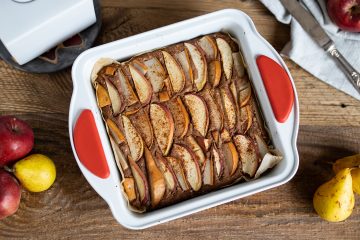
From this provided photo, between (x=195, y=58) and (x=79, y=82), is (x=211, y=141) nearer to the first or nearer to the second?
(x=195, y=58)

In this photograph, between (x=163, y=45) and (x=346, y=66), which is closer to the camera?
(x=163, y=45)

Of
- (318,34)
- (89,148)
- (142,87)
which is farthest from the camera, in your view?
(318,34)

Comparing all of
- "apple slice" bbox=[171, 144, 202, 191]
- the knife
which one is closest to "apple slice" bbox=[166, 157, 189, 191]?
"apple slice" bbox=[171, 144, 202, 191]

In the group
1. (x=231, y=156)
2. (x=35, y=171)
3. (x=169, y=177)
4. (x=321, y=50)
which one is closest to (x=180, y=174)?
(x=169, y=177)

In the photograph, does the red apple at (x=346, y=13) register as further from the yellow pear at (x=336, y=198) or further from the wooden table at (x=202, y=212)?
the yellow pear at (x=336, y=198)

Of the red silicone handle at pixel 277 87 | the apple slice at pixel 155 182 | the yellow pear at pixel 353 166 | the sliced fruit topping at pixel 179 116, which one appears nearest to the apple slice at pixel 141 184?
the apple slice at pixel 155 182

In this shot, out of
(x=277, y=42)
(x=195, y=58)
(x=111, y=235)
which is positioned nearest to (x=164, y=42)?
(x=195, y=58)

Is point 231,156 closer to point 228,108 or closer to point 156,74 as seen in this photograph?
point 228,108

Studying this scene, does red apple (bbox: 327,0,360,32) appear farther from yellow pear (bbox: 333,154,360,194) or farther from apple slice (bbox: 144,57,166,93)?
apple slice (bbox: 144,57,166,93)
